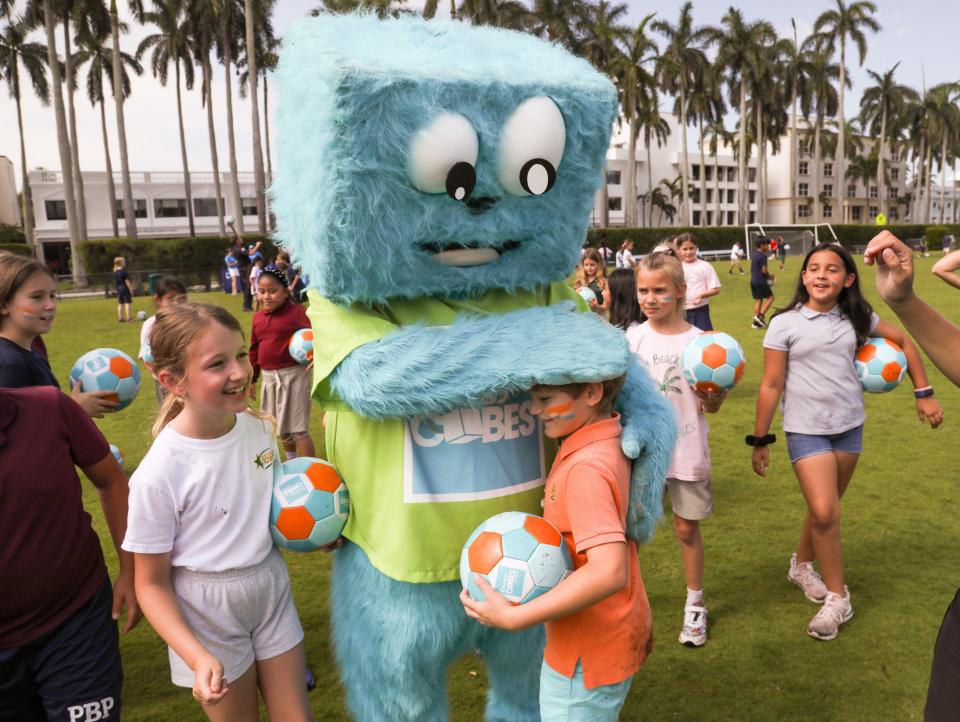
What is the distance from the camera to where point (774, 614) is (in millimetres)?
3844

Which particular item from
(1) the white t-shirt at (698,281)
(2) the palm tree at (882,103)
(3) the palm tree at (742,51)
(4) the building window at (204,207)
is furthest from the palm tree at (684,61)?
(1) the white t-shirt at (698,281)

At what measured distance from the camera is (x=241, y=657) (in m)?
2.10

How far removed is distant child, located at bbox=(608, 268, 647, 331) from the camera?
5.43 m

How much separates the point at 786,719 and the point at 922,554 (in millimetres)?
2075

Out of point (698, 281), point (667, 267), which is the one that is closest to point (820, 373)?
point (667, 267)

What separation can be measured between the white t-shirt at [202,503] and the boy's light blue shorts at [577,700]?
36.5 inches

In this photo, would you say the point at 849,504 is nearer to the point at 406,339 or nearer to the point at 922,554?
the point at 922,554

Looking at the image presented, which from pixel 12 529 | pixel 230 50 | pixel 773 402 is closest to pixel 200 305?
pixel 12 529

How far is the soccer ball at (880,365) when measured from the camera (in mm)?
3508

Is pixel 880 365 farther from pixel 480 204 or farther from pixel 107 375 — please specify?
pixel 107 375

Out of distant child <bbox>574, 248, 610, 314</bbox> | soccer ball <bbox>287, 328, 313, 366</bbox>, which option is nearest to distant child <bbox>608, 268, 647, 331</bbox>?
soccer ball <bbox>287, 328, 313, 366</bbox>

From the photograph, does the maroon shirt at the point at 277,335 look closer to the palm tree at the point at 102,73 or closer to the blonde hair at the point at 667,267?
the blonde hair at the point at 667,267

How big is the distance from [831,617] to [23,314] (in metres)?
3.95

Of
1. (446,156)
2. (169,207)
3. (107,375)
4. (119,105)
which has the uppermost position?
(119,105)
